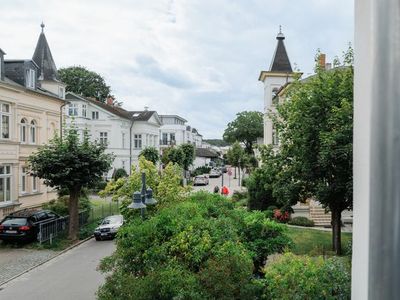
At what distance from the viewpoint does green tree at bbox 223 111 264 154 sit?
8244 cm

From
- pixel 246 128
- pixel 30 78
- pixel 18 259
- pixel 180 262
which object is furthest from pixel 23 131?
pixel 246 128

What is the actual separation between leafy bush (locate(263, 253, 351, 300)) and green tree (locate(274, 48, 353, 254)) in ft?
25.1

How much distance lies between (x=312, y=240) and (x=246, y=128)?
219 feet

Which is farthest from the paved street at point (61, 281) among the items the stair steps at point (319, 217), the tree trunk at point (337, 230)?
the stair steps at point (319, 217)

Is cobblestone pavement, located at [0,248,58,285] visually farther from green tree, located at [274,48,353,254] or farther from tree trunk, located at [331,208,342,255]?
tree trunk, located at [331,208,342,255]

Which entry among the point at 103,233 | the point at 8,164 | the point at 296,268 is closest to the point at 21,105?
the point at 8,164

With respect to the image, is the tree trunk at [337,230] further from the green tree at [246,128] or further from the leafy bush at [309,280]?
the green tree at [246,128]

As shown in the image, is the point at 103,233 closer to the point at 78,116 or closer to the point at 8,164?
the point at 8,164

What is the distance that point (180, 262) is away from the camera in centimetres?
622

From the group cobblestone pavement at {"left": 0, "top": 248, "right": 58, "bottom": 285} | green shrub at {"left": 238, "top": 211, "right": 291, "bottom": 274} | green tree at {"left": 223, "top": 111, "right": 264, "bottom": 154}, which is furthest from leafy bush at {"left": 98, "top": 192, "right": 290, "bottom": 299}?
green tree at {"left": 223, "top": 111, "right": 264, "bottom": 154}

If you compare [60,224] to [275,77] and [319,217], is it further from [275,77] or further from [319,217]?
[275,77]

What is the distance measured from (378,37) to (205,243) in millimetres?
5292

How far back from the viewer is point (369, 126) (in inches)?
57.5

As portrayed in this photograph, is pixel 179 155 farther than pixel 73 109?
Yes
